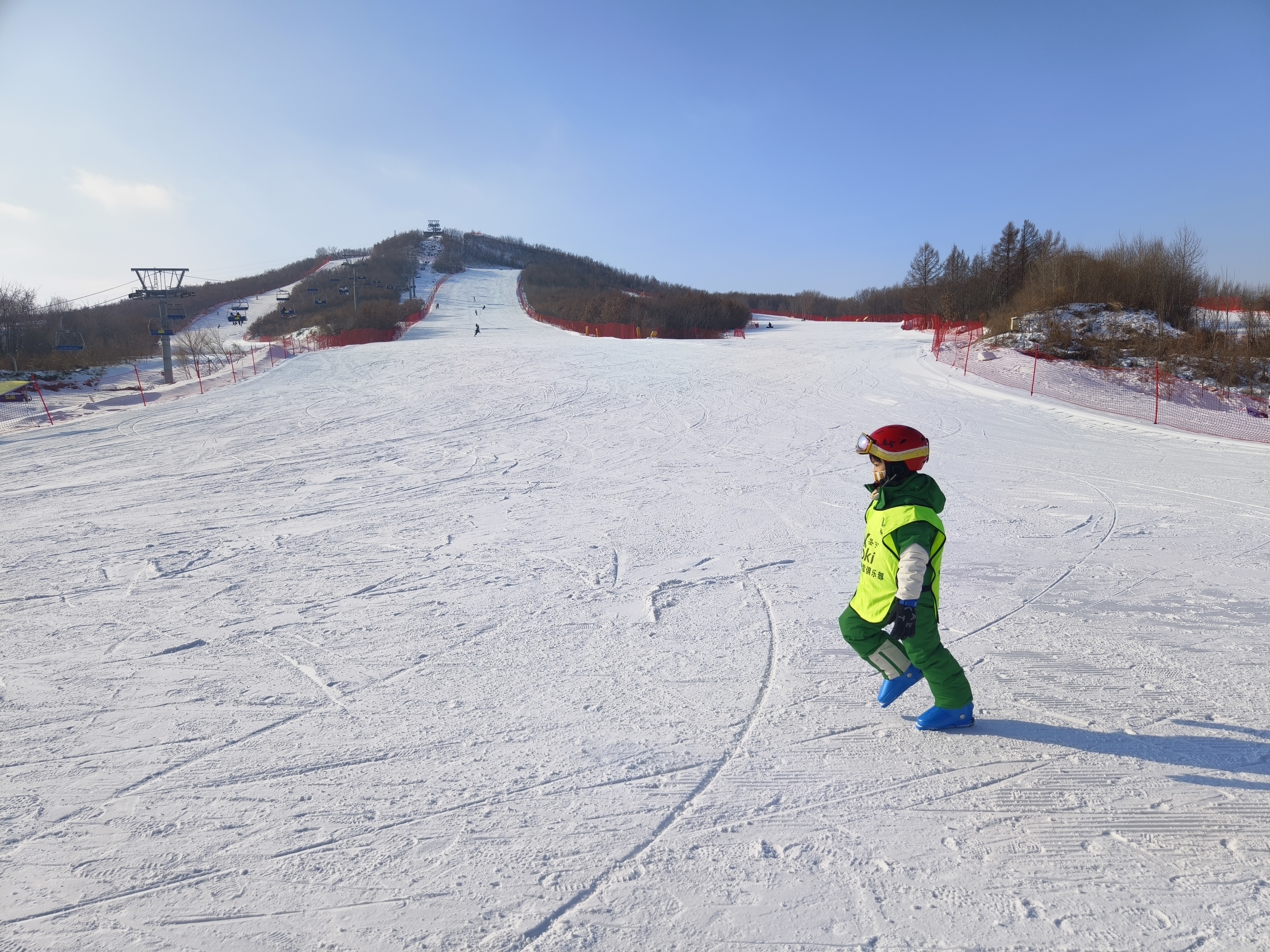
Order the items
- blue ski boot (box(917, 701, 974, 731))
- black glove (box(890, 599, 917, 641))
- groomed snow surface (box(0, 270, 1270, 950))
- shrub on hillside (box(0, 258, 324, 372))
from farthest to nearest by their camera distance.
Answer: shrub on hillside (box(0, 258, 324, 372)) → blue ski boot (box(917, 701, 974, 731)) → black glove (box(890, 599, 917, 641)) → groomed snow surface (box(0, 270, 1270, 950))

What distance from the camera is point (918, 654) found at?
3320 millimetres

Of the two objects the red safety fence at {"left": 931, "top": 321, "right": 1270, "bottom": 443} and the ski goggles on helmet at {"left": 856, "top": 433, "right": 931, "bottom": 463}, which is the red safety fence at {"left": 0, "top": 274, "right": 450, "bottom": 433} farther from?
the red safety fence at {"left": 931, "top": 321, "right": 1270, "bottom": 443}

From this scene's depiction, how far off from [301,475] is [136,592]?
14.4 feet

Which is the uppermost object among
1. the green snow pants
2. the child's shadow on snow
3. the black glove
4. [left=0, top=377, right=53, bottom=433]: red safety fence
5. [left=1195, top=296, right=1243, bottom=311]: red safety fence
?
[left=1195, top=296, right=1243, bottom=311]: red safety fence

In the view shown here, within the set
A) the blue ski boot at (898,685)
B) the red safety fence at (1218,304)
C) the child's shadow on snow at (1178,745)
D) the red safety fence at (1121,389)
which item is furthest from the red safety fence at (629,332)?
the child's shadow on snow at (1178,745)

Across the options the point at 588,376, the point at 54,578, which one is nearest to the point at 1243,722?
the point at 54,578

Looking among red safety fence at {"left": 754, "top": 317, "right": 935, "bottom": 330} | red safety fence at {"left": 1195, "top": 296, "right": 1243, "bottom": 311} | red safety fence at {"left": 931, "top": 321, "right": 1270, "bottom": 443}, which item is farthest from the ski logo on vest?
red safety fence at {"left": 754, "top": 317, "right": 935, "bottom": 330}

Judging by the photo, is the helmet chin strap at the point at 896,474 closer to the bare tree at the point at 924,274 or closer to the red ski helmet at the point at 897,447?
the red ski helmet at the point at 897,447

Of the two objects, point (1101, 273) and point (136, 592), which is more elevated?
point (1101, 273)

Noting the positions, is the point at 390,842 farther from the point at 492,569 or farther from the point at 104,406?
the point at 104,406

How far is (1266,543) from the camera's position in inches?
265

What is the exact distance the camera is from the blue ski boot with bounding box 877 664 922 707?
3.55m

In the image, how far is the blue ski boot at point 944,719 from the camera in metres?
3.54

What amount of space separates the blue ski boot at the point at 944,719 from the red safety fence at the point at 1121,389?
1344 centimetres
